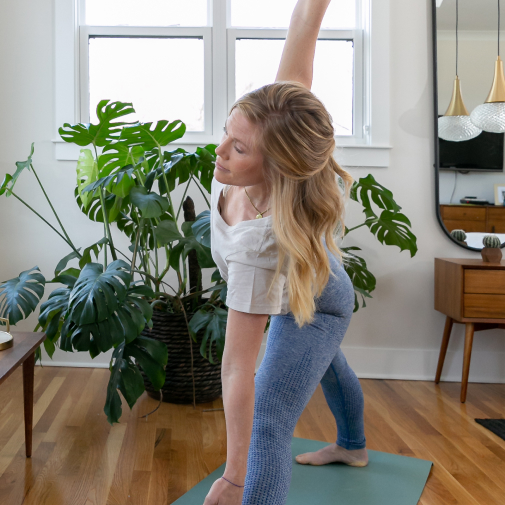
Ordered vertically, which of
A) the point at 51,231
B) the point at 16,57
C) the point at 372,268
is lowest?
the point at 372,268

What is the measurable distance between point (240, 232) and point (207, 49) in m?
2.22

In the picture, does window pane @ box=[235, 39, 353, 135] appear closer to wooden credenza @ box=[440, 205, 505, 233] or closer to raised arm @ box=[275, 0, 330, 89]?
wooden credenza @ box=[440, 205, 505, 233]

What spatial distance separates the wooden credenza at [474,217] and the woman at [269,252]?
1.96 meters

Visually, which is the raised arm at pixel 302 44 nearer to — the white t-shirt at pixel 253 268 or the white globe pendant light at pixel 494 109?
the white t-shirt at pixel 253 268

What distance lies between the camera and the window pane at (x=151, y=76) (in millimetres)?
2961

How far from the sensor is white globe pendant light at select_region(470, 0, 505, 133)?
2.83 metres

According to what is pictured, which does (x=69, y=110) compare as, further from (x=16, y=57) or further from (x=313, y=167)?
(x=313, y=167)

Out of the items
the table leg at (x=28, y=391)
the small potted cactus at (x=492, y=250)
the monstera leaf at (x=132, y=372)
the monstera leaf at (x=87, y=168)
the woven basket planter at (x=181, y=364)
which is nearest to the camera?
the table leg at (x=28, y=391)

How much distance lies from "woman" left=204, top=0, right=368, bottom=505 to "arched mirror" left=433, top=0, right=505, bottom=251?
1972mm

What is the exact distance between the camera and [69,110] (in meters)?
2.83

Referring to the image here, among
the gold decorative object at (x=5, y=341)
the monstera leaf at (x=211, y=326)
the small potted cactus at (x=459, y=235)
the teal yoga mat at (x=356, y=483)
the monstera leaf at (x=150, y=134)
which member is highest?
the monstera leaf at (x=150, y=134)

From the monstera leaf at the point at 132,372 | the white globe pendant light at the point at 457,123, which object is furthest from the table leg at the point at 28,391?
the white globe pendant light at the point at 457,123

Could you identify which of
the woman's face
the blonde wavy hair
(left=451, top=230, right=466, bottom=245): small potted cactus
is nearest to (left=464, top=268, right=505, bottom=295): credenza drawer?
(left=451, top=230, right=466, bottom=245): small potted cactus

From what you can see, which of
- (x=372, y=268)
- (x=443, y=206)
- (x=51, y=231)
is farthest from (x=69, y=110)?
(x=443, y=206)
